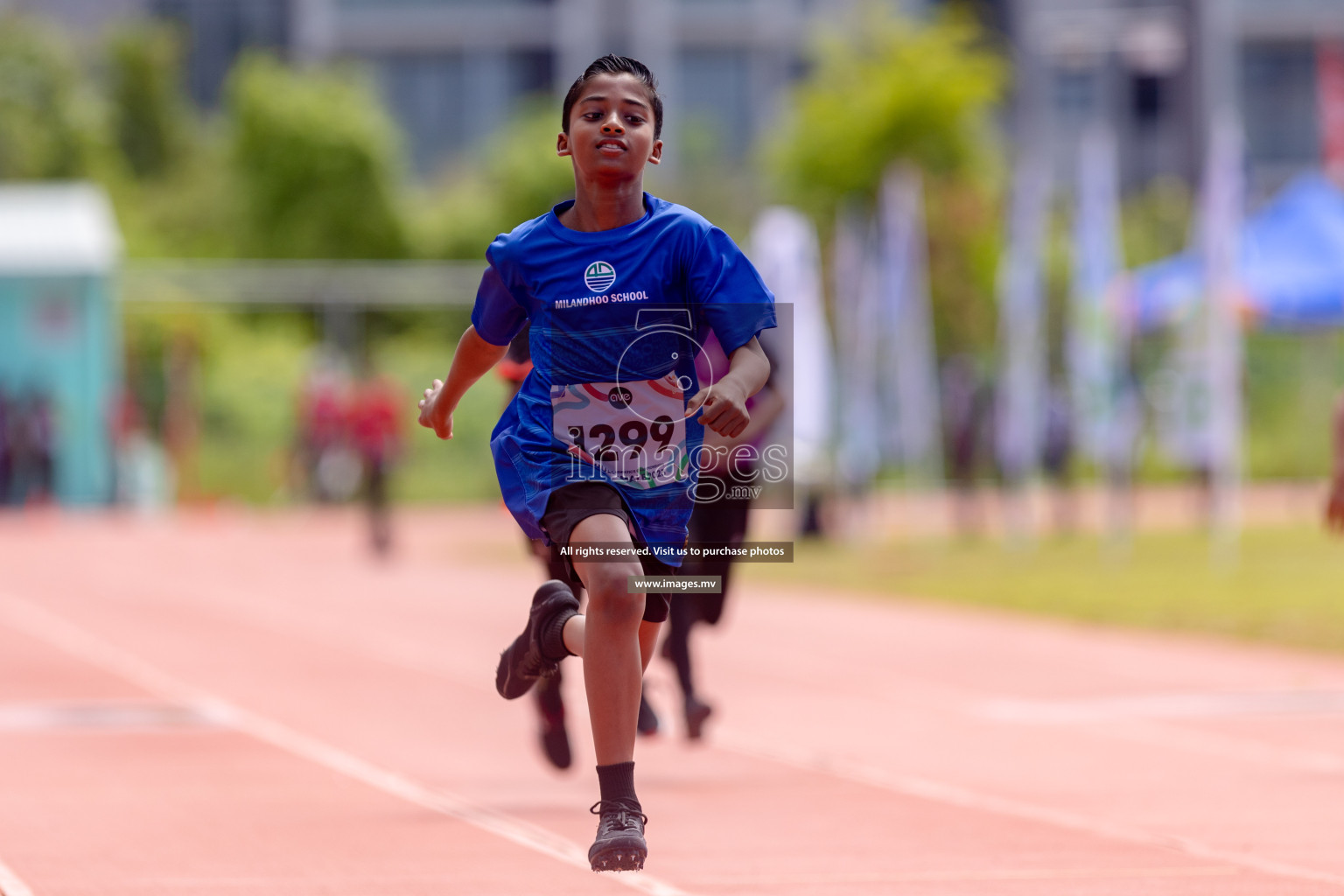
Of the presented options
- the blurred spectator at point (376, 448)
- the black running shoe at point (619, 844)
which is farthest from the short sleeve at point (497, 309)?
the blurred spectator at point (376, 448)

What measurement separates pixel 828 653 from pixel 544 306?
337 inches

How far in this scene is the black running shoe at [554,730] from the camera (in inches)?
282

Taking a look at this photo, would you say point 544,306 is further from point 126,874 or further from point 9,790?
point 9,790

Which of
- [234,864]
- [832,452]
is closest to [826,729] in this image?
[234,864]

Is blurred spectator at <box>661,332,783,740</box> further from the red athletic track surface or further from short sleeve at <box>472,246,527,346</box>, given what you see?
short sleeve at <box>472,246,527,346</box>

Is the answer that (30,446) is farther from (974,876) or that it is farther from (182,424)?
(974,876)

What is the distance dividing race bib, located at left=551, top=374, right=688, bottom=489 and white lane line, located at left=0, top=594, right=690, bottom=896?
4.04ft

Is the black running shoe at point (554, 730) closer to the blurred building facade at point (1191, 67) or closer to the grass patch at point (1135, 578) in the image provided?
the grass patch at point (1135, 578)

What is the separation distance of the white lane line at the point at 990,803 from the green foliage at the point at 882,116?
3404cm

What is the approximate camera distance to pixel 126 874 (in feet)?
19.5

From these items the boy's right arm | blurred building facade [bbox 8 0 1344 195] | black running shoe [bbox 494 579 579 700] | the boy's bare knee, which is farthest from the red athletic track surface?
blurred building facade [bbox 8 0 1344 195]

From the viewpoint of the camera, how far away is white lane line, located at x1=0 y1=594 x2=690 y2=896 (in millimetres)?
6273

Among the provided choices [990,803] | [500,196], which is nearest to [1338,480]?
[990,803]

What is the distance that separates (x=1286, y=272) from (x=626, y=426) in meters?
22.4
